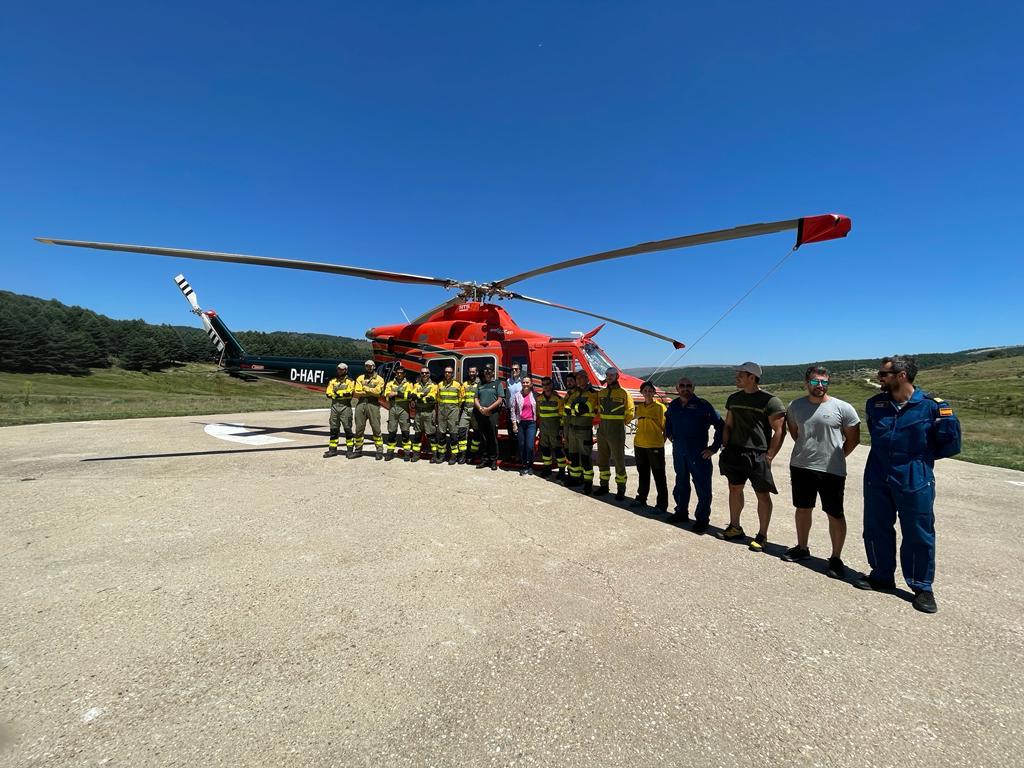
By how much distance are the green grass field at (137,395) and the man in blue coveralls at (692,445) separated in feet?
48.8

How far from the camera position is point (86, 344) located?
5694 cm

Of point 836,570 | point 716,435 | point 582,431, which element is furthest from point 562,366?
point 836,570

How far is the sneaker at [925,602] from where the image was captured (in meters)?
3.08

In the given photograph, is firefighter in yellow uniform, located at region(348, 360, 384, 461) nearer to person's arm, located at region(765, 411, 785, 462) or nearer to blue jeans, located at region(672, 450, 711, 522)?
blue jeans, located at region(672, 450, 711, 522)

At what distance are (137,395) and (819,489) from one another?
3654cm

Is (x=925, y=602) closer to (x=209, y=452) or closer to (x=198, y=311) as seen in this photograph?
(x=209, y=452)

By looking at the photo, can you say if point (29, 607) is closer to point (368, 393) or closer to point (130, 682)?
point (130, 682)

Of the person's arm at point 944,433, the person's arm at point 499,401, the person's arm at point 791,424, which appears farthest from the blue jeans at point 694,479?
the person's arm at point 499,401

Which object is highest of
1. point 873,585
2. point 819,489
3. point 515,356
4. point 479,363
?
point 515,356

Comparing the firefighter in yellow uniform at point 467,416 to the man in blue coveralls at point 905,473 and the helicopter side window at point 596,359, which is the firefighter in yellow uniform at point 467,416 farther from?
the man in blue coveralls at point 905,473

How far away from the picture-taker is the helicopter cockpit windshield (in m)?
8.04

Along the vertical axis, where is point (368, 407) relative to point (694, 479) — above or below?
above

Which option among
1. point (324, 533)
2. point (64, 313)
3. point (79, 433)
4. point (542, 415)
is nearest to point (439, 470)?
point (542, 415)

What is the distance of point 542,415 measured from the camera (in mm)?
6945
